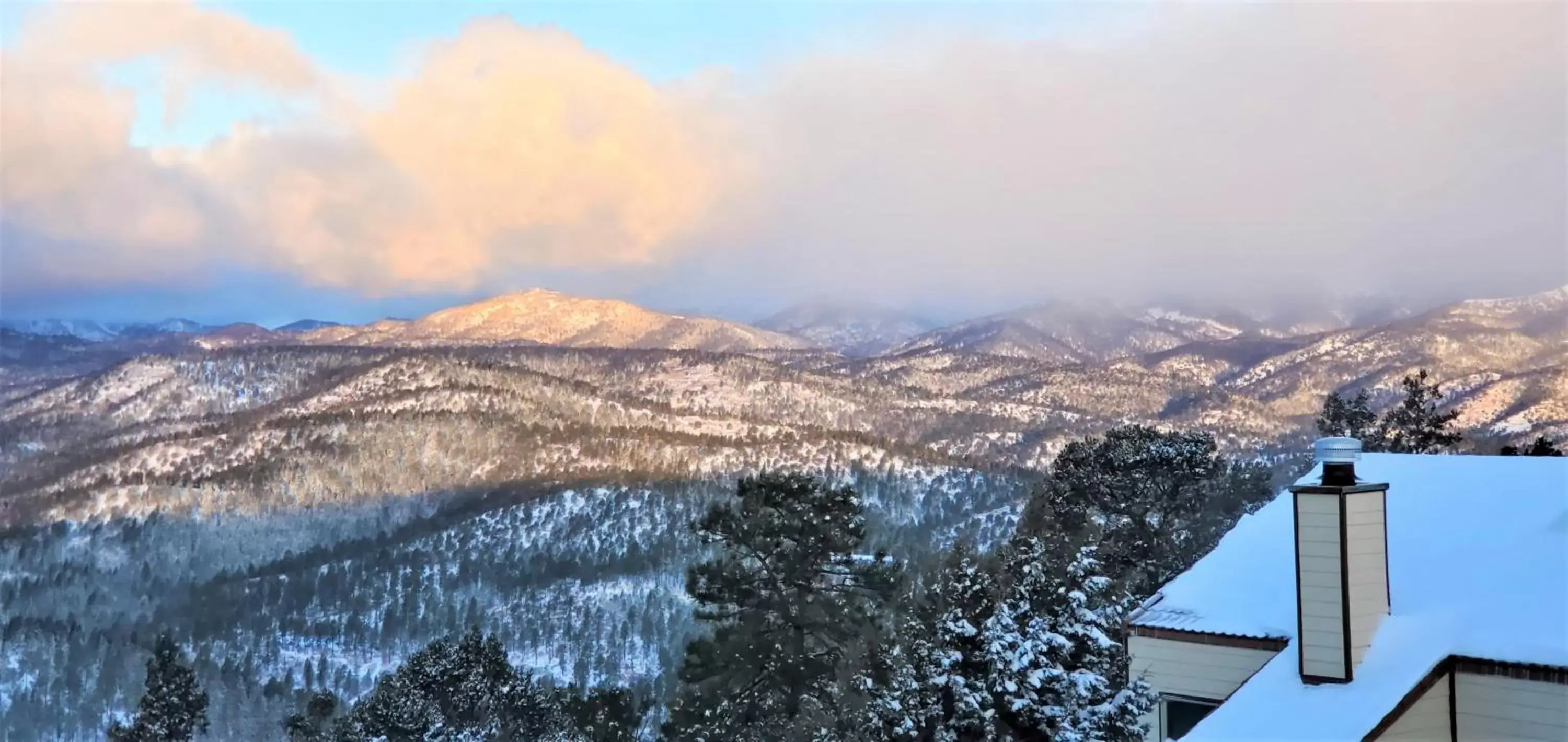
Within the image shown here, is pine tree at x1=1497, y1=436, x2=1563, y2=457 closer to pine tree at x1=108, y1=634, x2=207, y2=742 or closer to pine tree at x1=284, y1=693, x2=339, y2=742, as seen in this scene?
pine tree at x1=284, y1=693, x2=339, y2=742

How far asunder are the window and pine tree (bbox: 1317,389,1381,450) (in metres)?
26.4

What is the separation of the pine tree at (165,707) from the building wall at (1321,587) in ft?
157

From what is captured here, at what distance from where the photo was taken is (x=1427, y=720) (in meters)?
10.1

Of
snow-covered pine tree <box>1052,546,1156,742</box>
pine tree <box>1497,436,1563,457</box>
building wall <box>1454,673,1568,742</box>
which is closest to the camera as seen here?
building wall <box>1454,673,1568,742</box>

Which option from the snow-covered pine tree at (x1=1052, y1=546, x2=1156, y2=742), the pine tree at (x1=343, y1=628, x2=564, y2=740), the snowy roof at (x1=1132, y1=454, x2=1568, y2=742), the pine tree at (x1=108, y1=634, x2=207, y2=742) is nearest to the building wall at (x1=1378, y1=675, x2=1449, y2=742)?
the snowy roof at (x1=1132, y1=454, x2=1568, y2=742)

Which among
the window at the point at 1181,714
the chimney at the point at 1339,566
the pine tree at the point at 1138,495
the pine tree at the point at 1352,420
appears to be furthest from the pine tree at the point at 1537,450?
the chimney at the point at 1339,566

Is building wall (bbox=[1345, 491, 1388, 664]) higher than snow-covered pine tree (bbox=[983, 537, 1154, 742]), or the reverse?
building wall (bbox=[1345, 491, 1388, 664])

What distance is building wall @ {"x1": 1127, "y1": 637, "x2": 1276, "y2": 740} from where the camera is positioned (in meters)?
12.5

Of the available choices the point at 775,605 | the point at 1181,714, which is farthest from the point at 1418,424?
the point at 1181,714

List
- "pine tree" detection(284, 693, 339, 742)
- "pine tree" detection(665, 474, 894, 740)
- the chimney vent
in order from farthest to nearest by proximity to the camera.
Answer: "pine tree" detection(284, 693, 339, 742)
"pine tree" detection(665, 474, 894, 740)
the chimney vent

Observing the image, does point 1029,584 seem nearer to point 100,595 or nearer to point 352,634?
point 352,634

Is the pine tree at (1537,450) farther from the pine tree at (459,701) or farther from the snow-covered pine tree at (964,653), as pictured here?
the pine tree at (459,701)

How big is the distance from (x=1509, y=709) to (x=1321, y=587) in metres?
2.09

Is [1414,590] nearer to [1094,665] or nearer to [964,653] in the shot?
[1094,665]
